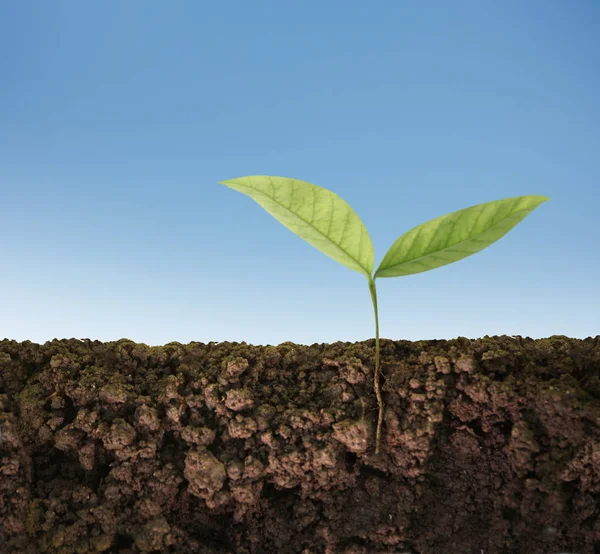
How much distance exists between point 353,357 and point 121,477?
0.73 m

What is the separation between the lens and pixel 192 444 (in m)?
1.55

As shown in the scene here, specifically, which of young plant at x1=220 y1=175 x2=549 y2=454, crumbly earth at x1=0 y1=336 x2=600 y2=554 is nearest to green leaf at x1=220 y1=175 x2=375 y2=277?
young plant at x1=220 y1=175 x2=549 y2=454

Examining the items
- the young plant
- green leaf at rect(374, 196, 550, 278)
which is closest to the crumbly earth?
the young plant

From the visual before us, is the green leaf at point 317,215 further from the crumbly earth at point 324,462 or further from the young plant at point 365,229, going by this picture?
the crumbly earth at point 324,462

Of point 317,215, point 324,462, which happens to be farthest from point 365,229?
point 324,462

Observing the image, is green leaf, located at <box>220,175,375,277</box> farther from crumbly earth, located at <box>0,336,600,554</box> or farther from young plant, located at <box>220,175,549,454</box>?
crumbly earth, located at <box>0,336,600,554</box>

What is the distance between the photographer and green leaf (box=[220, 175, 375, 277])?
1.44 m

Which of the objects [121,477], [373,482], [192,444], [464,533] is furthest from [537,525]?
[121,477]

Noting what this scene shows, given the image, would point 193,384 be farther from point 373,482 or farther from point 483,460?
point 483,460

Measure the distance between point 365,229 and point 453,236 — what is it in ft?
0.75

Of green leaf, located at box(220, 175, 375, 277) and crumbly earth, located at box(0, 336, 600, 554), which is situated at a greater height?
green leaf, located at box(220, 175, 375, 277)

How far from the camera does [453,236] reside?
1451mm

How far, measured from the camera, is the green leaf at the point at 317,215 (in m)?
1.44

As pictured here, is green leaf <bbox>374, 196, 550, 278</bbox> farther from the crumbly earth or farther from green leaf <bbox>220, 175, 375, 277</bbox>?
the crumbly earth
